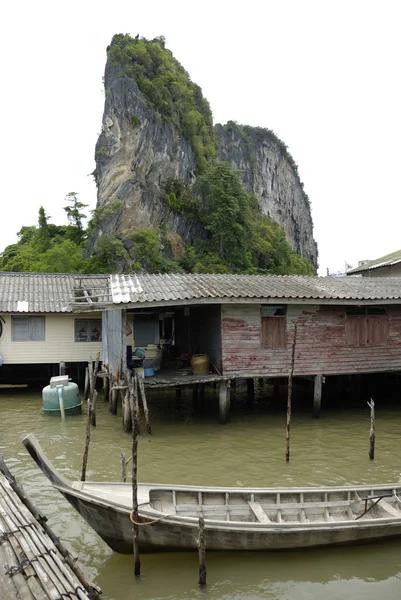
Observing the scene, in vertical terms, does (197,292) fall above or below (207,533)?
above

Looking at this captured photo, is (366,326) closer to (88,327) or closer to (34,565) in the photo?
(88,327)

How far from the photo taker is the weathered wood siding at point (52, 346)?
20875 millimetres

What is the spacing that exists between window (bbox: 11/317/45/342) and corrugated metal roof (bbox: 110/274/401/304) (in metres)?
5.64

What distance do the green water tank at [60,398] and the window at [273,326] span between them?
6.52 meters

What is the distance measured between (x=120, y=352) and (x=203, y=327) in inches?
148

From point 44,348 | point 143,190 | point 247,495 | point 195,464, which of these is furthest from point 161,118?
point 247,495

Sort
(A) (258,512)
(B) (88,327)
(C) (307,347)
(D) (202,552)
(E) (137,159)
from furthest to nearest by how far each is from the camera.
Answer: (E) (137,159) < (B) (88,327) < (C) (307,347) < (A) (258,512) < (D) (202,552)

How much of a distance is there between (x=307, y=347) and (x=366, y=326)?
2.27m

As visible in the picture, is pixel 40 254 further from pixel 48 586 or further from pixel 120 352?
pixel 48 586

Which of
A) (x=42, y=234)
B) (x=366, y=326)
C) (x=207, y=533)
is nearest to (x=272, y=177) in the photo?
(x=42, y=234)

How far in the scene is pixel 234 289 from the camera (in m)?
15.1

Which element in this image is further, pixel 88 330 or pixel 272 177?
pixel 272 177

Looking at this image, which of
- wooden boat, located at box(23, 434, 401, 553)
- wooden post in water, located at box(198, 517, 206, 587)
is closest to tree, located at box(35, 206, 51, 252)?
wooden boat, located at box(23, 434, 401, 553)

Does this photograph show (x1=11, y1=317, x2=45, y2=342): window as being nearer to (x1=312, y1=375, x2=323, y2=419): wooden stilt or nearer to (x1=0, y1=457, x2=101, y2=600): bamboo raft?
(x1=312, y1=375, x2=323, y2=419): wooden stilt
